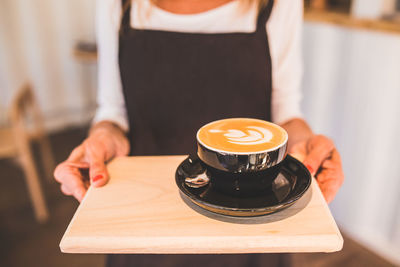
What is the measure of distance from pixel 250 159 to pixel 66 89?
2.96 meters

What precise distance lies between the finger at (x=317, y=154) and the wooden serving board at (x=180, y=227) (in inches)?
3.0

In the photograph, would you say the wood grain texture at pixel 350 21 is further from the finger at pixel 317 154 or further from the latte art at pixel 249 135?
the latte art at pixel 249 135

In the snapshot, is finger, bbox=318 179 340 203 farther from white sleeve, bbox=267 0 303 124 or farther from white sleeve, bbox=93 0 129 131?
white sleeve, bbox=93 0 129 131

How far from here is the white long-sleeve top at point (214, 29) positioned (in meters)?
0.94

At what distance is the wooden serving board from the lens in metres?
0.48

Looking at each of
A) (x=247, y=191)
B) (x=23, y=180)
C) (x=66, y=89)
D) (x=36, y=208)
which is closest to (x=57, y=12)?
(x=66, y=89)

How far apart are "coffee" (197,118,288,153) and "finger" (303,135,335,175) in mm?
125

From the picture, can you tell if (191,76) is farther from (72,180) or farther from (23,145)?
(23,145)

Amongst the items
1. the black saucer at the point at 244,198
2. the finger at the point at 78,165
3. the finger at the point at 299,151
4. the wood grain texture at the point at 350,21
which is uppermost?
the wood grain texture at the point at 350,21

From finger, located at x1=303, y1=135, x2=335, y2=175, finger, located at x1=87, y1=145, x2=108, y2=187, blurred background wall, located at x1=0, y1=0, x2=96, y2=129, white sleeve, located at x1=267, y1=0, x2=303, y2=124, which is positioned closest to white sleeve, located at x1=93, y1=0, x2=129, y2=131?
finger, located at x1=87, y1=145, x2=108, y2=187

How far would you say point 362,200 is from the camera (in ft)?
5.68

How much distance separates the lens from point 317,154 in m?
0.69

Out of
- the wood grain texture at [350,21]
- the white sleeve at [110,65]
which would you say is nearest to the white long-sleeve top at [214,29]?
the white sleeve at [110,65]

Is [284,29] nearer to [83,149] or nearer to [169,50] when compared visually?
[169,50]
